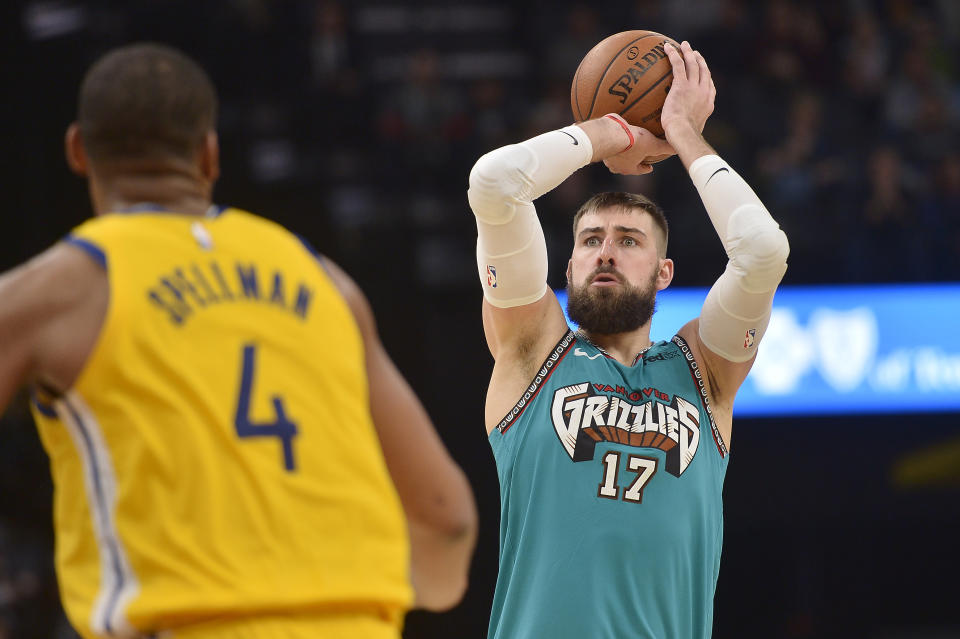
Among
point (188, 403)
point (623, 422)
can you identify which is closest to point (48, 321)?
point (188, 403)

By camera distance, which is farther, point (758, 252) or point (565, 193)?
point (565, 193)

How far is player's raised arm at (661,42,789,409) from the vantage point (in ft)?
13.9

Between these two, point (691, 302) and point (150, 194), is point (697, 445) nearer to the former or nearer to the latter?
point (150, 194)

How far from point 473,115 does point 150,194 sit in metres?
9.53

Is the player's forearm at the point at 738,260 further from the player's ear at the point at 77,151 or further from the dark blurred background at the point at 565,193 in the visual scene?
the dark blurred background at the point at 565,193

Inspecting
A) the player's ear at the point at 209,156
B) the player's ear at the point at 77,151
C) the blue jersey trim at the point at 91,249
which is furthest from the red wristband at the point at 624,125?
the blue jersey trim at the point at 91,249

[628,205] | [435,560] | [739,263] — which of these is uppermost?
[628,205]

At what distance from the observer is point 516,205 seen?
4152 millimetres

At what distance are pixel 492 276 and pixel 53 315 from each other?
2.29 m

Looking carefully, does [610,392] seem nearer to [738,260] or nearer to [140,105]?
[738,260]

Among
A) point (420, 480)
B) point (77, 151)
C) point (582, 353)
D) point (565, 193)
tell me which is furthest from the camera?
point (565, 193)

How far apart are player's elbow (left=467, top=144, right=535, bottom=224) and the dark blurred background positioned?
17.5 ft

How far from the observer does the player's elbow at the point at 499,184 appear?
4.08m

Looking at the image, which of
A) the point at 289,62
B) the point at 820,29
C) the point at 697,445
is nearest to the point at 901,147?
the point at 820,29
